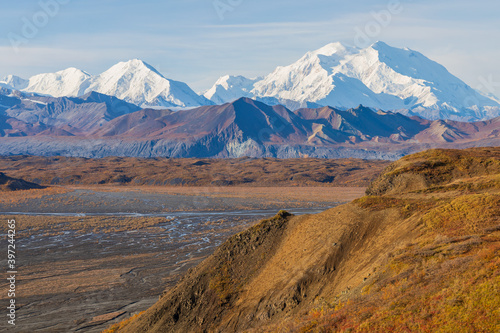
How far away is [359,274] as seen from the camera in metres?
24.4

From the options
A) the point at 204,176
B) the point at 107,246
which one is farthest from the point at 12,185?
the point at 107,246

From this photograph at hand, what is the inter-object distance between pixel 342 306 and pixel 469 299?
561cm

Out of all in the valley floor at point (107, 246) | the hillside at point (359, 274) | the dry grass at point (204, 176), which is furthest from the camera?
the dry grass at point (204, 176)

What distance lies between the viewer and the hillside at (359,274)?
16938mm

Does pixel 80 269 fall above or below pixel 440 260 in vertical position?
below

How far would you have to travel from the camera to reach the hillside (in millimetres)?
16938

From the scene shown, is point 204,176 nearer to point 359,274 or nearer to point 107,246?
point 107,246

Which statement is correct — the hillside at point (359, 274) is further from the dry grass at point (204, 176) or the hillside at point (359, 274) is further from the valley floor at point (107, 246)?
the dry grass at point (204, 176)

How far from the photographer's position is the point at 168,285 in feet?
132

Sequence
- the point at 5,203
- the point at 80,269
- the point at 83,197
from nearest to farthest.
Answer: the point at 80,269, the point at 5,203, the point at 83,197

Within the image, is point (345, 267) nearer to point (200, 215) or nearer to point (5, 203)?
point (200, 215)

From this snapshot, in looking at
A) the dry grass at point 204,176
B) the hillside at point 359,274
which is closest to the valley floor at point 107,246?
the hillside at point 359,274

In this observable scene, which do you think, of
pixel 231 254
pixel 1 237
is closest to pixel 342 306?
pixel 231 254

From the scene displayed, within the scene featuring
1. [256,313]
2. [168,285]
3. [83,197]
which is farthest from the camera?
[83,197]
